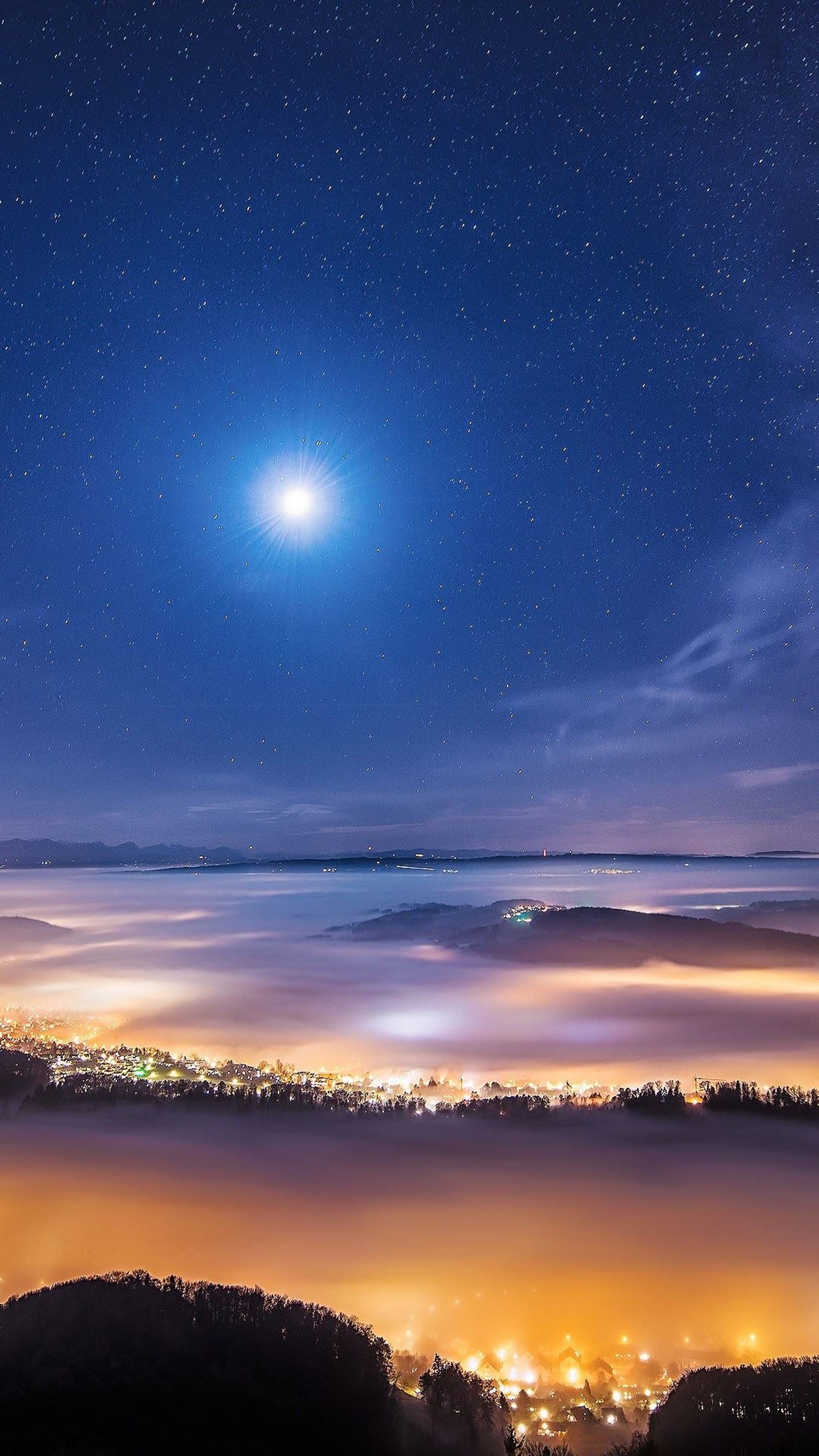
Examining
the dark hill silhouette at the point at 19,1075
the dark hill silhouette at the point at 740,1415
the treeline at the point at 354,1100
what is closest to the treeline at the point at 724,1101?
the treeline at the point at 354,1100

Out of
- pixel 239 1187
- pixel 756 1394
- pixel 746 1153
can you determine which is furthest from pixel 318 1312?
pixel 746 1153

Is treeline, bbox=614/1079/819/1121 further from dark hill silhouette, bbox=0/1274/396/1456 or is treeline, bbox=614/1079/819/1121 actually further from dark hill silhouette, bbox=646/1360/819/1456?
dark hill silhouette, bbox=0/1274/396/1456

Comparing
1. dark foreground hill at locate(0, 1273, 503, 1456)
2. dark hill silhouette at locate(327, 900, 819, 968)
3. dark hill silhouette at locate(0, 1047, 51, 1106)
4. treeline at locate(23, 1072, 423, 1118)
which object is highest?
dark hill silhouette at locate(327, 900, 819, 968)

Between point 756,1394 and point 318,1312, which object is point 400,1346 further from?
point 756,1394

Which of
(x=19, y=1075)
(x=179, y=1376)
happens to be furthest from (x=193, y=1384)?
(x=19, y=1075)

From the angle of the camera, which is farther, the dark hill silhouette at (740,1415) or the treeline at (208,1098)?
the treeline at (208,1098)

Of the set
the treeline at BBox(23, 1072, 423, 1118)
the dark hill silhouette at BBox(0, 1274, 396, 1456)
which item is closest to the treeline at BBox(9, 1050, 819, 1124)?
the treeline at BBox(23, 1072, 423, 1118)

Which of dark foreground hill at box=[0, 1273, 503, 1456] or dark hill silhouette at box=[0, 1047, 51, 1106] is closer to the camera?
dark foreground hill at box=[0, 1273, 503, 1456]

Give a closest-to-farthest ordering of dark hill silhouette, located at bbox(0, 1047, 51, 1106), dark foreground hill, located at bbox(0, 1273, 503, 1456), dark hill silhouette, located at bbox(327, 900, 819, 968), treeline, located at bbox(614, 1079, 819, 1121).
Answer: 1. dark foreground hill, located at bbox(0, 1273, 503, 1456)
2. dark hill silhouette, located at bbox(0, 1047, 51, 1106)
3. treeline, located at bbox(614, 1079, 819, 1121)
4. dark hill silhouette, located at bbox(327, 900, 819, 968)

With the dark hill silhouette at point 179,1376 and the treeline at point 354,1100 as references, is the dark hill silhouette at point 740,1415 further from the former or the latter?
the treeline at point 354,1100
